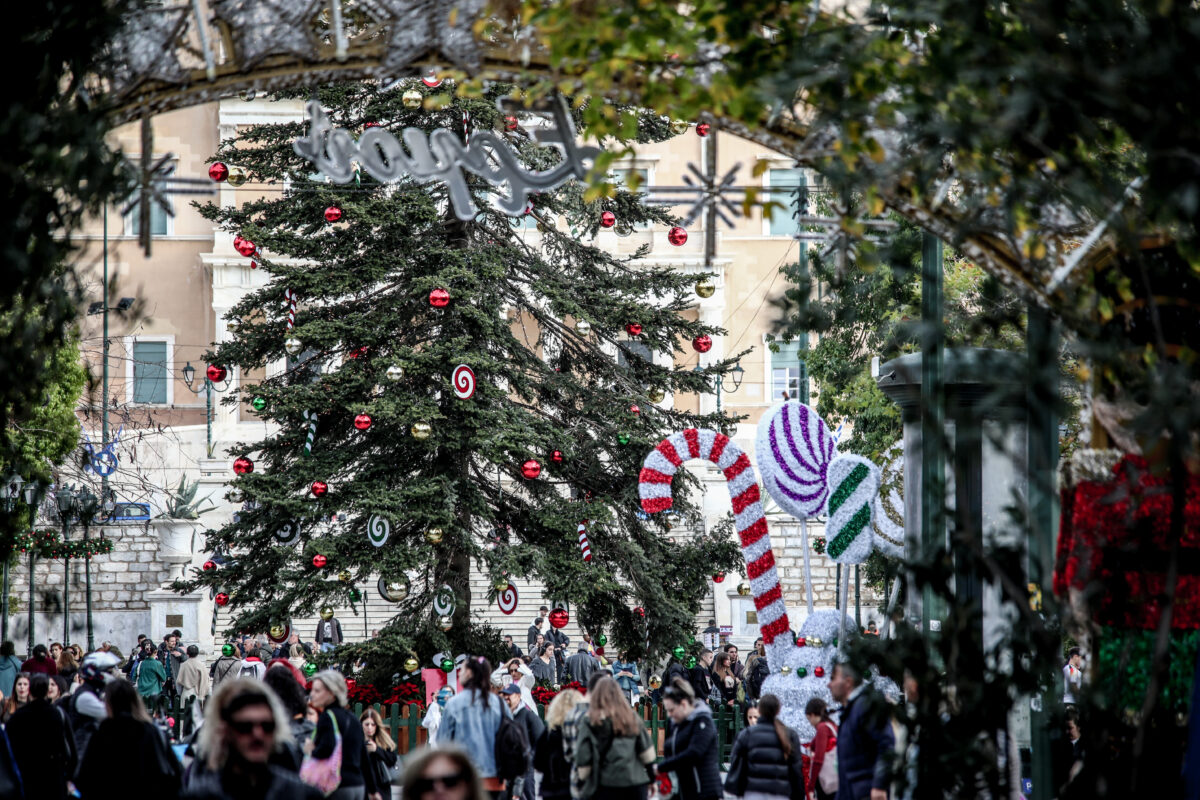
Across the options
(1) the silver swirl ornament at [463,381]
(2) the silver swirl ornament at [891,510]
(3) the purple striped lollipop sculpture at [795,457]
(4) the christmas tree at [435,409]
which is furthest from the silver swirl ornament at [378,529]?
(2) the silver swirl ornament at [891,510]

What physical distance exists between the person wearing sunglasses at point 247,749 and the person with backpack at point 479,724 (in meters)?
4.86

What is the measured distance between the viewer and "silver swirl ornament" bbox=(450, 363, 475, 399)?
17.9 meters

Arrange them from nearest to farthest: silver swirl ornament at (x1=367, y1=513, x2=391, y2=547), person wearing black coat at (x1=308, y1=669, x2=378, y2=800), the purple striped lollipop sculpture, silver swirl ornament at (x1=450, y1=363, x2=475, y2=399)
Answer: person wearing black coat at (x1=308, y1=669, x2=378, y2=800), the purple striped lollipop sculpture, silver swirl ornament at (x1=367, y1=513, x2=391, y2=547), silver swirl ornament at (x1=450, y1=363, x2=475, y2=399)

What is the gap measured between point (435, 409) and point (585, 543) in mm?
2692

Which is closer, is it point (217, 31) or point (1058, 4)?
point (1058, 4)

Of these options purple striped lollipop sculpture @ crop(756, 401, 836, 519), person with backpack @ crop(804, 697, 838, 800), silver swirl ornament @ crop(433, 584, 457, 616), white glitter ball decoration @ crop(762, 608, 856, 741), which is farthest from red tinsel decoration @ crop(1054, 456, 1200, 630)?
silver swirl ornament @ crop(433, 584, 457, 616)

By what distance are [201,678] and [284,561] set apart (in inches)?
90.9

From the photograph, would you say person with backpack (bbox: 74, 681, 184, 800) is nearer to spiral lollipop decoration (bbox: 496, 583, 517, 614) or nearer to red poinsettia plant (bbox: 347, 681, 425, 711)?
spiral lollipop decoration (bbox: 496, 583, 517, 614)

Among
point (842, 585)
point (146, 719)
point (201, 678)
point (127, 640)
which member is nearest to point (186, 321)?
point (127, 640)

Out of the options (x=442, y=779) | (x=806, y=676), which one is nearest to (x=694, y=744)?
(x=806, y=676)

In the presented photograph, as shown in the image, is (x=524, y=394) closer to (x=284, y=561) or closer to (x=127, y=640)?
(x=284, y=561)

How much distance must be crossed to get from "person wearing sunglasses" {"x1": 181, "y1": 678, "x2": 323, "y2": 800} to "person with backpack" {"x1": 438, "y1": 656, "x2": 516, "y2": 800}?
486cm

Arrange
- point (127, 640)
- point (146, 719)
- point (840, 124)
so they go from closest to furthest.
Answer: point (840, 124), point (146, 719), point (127, 640)

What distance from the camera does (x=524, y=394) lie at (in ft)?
65.3
